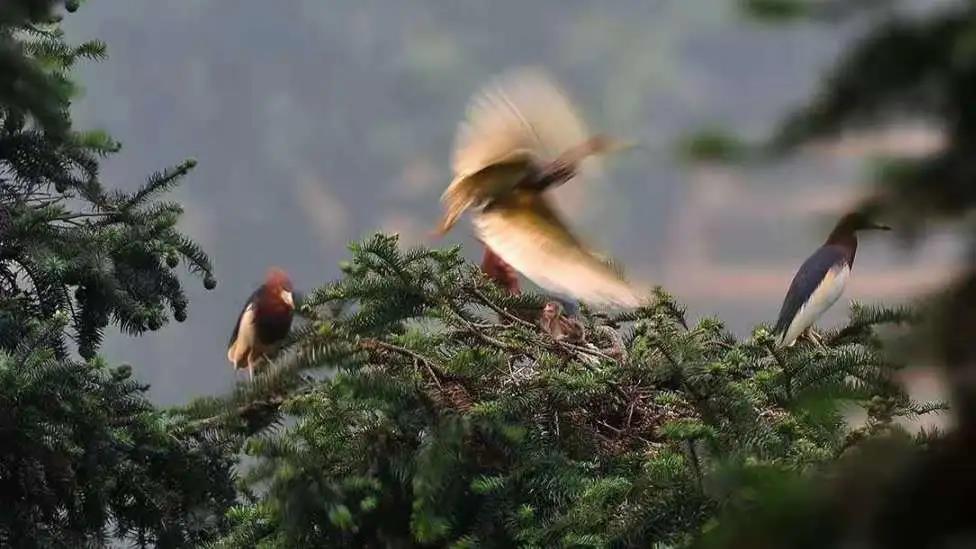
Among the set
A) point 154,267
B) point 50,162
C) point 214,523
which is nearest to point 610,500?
point 214,523

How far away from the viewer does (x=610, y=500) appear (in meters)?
1.57

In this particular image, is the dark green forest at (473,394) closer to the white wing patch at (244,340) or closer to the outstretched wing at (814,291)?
the white wing patch at (244,340)

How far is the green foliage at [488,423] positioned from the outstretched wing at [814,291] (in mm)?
452

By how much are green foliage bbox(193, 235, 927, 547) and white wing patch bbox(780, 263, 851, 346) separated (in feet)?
1.37

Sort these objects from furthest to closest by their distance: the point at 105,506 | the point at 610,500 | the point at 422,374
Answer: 1. the point at 105,506
2. the point at 422,374
3. the point at 610,500

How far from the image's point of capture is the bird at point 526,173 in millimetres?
2324

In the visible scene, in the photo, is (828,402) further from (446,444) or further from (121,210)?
(121,210)

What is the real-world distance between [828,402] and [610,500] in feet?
3.20

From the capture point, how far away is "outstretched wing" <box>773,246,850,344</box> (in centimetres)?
252

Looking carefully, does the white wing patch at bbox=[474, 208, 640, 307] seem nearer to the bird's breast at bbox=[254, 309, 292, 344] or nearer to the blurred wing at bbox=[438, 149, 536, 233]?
the blurred wing at bbox=[438, 149, 536, 233]

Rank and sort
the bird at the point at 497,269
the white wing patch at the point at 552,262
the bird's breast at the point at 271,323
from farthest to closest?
the bird at the point at 497,269, the bird's breast at the point at 271,323, the white wing patch at the point at 552,262

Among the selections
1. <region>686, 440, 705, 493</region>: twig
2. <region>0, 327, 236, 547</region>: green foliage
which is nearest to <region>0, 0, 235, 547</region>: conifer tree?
<region>0, 327, 236, 547</region>: green foliage

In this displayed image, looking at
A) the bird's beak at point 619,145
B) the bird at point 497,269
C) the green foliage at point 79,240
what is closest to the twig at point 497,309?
the bird's beak at point 619,145

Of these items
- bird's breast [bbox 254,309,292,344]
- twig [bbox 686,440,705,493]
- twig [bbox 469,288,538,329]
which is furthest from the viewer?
bird's breast [bbox 254,309,292,344]
